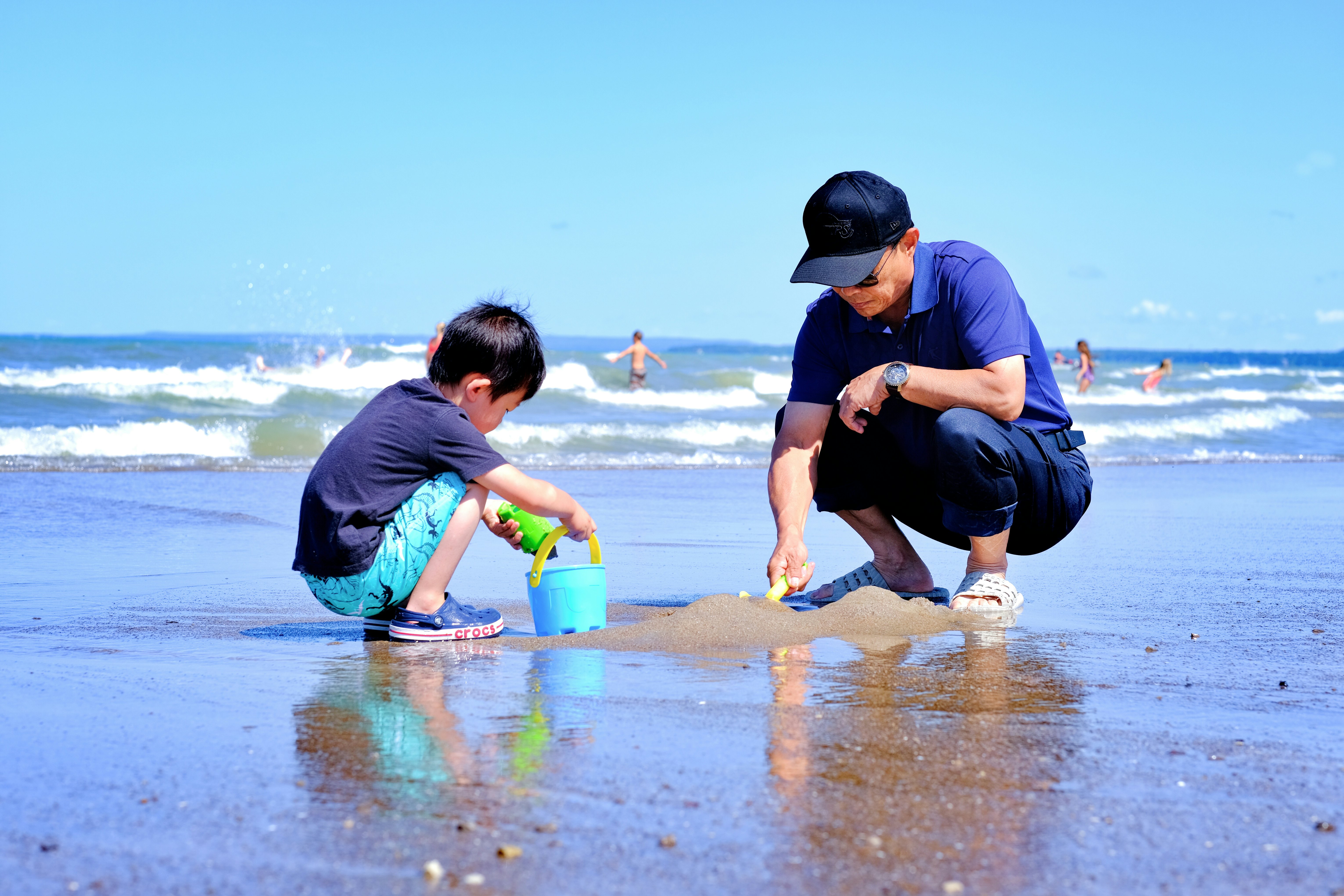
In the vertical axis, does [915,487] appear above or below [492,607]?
above

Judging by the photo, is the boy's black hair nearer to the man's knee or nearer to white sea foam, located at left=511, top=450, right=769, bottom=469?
the man's knee

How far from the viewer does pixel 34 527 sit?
584 cm

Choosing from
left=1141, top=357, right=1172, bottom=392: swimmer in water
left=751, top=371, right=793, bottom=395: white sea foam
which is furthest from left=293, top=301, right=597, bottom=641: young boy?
left=1141, top=357, right=1172, bottom=392: swimmer in water

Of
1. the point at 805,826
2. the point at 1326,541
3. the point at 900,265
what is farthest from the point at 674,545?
the point at 805,826

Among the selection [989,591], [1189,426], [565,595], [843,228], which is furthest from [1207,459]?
[565,595]

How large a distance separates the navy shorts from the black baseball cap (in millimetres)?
526

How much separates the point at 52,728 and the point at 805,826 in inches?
57.7

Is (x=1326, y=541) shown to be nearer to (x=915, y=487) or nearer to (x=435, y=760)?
(x=915, y=487)

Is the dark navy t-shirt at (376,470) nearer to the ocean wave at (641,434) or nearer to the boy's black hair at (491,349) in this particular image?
the boy's black hair at (491,349)

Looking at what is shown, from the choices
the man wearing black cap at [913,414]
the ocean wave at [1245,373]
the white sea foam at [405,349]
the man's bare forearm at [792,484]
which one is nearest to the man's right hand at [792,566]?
the man wearing black cap at [913,414]

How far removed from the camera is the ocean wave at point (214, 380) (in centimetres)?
1780

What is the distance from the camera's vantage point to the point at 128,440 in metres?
11.6

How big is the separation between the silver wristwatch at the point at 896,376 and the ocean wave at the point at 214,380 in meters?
9.78

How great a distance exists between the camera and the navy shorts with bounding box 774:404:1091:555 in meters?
3.38
